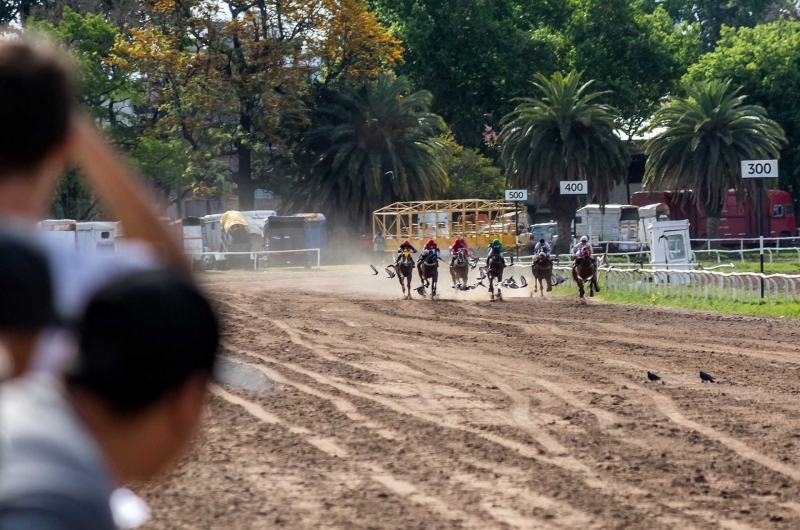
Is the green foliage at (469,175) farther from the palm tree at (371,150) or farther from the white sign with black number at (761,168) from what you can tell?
the white sign with black number at (761,168)

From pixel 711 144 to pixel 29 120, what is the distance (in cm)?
5348

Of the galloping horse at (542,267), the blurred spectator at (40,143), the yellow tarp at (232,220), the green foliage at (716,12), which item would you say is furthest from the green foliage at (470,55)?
the blurred spectator at (40,143)

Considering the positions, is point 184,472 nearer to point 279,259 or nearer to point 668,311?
point 668,311

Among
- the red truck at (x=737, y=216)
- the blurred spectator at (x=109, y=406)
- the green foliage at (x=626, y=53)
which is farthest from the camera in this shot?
the green foliage at (x=626, y=53)

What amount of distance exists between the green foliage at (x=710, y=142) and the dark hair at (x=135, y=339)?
52.4 meters

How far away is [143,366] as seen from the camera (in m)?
1.41

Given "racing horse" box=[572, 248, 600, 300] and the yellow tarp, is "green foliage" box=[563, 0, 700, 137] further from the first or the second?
"racing horse" box=[572, 248, 600, 300]

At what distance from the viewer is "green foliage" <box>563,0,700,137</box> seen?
7312 cm

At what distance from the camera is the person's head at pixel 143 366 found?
1396 millimetres

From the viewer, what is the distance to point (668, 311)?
2492cm

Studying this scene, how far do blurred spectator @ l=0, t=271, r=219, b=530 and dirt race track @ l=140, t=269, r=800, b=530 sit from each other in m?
0.51

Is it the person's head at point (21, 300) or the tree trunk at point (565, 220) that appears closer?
the person's head at point (21, 300)

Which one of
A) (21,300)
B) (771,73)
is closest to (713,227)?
(771,73)

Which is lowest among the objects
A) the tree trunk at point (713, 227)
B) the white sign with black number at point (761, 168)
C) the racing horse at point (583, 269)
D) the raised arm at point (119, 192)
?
the racing horse at point (583, 269)
